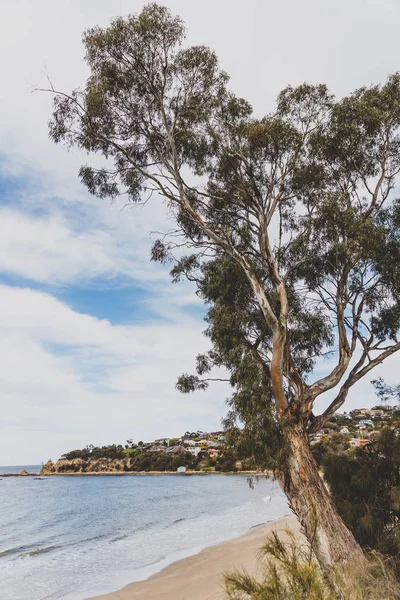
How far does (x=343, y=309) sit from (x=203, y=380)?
3.33 m

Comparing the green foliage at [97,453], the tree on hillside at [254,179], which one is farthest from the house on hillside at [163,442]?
the tree on hillside at [254,179]

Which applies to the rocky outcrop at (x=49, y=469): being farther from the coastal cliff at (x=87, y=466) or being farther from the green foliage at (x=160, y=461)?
the green foliage at (x=160, y=461)

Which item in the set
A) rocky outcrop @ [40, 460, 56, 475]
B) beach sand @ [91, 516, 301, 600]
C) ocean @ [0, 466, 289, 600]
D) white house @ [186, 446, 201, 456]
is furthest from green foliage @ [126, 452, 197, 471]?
beach sand @ [91, 516, 301, 600]

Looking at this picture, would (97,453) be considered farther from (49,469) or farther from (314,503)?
(314,503)

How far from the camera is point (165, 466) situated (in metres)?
69.4

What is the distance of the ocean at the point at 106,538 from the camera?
10.1 m

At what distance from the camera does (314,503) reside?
5988mm

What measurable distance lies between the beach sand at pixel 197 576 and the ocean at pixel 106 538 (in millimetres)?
546

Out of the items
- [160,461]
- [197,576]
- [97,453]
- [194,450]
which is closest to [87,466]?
[97,453]

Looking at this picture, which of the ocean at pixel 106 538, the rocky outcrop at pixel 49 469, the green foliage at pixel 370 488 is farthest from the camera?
the rocky outcrop at pixel 49 469

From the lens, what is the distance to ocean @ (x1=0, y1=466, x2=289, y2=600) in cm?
1009

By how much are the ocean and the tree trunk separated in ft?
8.84

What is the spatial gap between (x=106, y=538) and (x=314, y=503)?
1397 cm

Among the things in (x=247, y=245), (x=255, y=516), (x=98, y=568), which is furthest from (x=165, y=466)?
(x=247, y=245)
